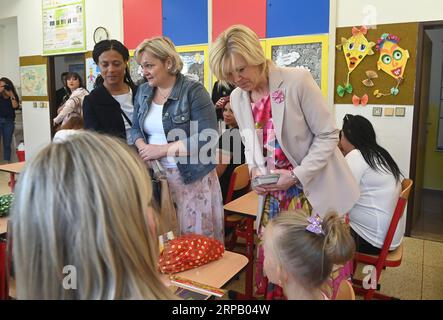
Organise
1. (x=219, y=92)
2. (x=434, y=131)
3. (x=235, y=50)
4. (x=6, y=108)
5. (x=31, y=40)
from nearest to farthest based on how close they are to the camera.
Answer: (x=235, y=50)
(x=219, y=92)
(x=434, y=131)
(x=31, y=40)
(x=6, y=108)

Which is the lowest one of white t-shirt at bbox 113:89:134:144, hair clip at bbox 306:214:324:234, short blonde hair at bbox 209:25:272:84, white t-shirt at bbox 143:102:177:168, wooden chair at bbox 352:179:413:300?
wooden chair at bbox 352:179:413:300

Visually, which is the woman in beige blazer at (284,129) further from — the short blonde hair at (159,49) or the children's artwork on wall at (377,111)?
the children's artwork on wall at (377,111)

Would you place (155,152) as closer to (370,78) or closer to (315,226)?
(315,226)

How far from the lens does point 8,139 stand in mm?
7434

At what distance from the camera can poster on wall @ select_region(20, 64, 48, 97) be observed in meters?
6.54

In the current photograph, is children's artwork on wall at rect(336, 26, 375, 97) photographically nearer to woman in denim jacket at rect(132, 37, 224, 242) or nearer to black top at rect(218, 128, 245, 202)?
black top at rect(218, 128, 245, 202)

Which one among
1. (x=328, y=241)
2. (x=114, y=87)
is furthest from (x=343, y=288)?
(x=114, y=87)

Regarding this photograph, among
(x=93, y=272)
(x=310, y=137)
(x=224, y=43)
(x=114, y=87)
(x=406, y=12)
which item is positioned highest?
(x=406, y=12)

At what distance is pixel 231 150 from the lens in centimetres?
326

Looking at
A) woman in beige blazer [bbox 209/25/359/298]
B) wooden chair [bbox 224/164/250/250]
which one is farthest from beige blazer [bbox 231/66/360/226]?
wooden chair [bbox 224/164/250/250]

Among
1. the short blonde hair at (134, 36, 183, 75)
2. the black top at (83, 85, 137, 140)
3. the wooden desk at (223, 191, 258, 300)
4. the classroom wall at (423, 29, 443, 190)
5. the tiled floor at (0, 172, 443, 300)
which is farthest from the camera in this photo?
the classroom wall at (423, 29, 443, 190)

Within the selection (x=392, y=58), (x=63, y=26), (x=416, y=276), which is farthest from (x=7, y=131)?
(x=416, y=276)
